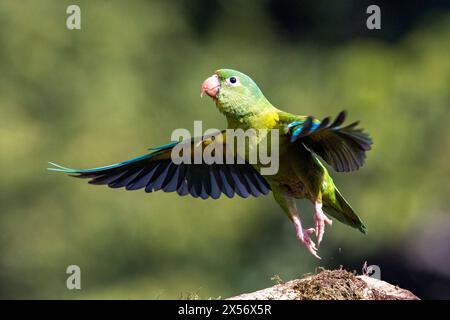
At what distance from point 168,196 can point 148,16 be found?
257 cm

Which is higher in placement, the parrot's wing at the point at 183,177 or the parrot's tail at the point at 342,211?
the parrot's wing at the point at 183,177

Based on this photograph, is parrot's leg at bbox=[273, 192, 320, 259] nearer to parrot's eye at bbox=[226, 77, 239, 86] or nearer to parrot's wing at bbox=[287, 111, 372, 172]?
parrot's wing at bbox=[287, 111, 372, 172]

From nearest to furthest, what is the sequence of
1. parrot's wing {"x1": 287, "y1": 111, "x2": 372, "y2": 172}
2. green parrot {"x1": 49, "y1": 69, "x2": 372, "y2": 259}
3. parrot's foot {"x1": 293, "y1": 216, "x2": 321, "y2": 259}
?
parrot's wing {"x1": 287, "y1": 111, "x2": 372, "y2": 172} < green parrot {"x1": 49, "y1": 69, "x2": 372, "y2": 259} < parrot's foot {"x1": 293, "y1": 216, "x2": 321, "y2": 259}

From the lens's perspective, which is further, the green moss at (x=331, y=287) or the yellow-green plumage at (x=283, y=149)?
the yellow-green plumage at (x=283, y=149)

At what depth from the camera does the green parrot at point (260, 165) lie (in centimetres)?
411

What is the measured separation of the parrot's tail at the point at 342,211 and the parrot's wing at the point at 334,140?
0.35m

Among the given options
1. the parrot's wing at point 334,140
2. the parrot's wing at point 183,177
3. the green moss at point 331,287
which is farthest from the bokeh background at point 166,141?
the green moss at point 331,287

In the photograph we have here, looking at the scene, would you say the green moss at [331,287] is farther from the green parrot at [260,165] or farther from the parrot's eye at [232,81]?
the parrot's eye at [232,81]

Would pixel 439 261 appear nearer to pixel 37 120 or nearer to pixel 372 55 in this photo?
pixel 372 55

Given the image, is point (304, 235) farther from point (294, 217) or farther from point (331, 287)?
point (331, 287)

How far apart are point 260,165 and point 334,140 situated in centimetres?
51

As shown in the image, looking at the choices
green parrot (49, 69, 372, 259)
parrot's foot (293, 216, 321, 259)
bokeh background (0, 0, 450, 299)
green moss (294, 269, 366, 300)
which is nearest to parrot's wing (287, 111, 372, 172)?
green parrot (49, 69, 372, 259)

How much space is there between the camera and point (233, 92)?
441cm

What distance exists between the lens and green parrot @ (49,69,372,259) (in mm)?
4109
